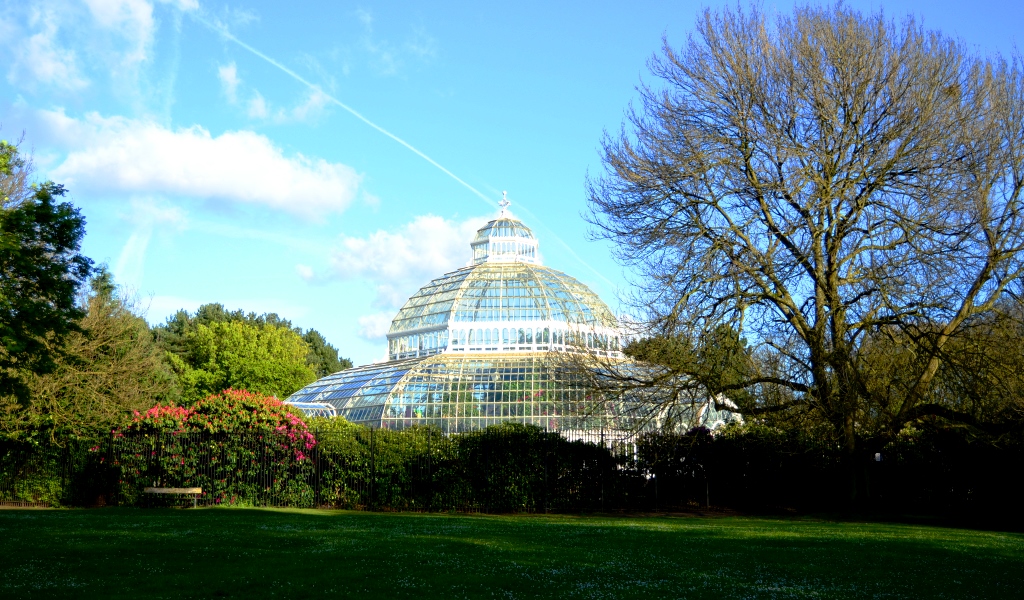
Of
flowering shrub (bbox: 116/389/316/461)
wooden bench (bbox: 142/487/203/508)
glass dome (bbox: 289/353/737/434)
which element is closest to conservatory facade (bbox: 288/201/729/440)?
glass dome (bbox: 289/353/737/434)

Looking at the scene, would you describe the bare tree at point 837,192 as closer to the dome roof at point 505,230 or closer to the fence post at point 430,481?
the fence post at point 430,481

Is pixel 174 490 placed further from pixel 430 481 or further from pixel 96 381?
pixel 96 381

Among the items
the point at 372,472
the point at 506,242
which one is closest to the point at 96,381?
the point at 372,472

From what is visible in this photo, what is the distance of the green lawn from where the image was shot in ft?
34.0

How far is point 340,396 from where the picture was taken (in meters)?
42.8

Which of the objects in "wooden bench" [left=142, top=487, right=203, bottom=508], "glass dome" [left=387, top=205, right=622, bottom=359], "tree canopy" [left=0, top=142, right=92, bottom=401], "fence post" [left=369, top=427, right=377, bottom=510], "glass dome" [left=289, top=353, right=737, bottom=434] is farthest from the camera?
"glass dome" [left=387, top=205, right=622, bottom=359]

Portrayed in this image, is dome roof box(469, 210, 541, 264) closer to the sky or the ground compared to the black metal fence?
closer to the sky

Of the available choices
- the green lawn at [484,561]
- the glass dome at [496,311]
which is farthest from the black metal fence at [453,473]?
the glass dome at [496,311]

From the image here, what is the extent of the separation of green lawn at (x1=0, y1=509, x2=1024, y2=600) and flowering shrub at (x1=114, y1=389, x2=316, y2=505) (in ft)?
25.1

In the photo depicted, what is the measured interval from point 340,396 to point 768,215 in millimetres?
26321

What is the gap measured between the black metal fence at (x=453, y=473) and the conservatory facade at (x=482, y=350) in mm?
4647

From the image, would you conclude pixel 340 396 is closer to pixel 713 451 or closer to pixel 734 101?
pixel 713 451

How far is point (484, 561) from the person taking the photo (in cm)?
1248

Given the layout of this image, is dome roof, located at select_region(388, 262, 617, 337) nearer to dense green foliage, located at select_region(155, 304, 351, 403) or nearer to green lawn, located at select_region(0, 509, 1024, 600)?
dense green foliage, located at select_region(155, 304, 351, 403)
